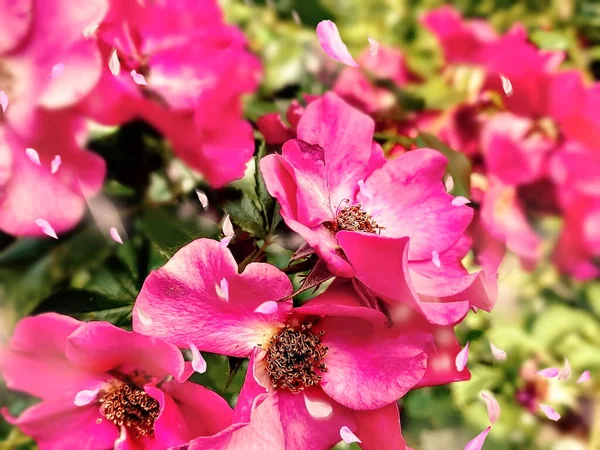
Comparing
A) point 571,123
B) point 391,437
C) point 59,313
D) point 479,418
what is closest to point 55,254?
point 59,313

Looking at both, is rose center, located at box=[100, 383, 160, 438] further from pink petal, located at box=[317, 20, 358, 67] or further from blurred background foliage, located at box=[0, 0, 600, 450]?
pink petal, located at box=[317, 20, 358, 67]

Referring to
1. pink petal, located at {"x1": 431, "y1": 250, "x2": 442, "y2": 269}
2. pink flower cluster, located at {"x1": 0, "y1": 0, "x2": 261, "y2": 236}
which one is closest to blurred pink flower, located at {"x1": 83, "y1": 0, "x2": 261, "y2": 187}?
pink flower cluster, located at {"x1": 0, "y1": 0, "x2": 261, "y2": 236}

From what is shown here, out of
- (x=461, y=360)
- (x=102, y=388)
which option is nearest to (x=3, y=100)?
(x=102, y=388)

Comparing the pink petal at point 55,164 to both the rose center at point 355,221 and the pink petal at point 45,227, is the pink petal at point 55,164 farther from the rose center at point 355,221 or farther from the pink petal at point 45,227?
the rose center at point 355,221

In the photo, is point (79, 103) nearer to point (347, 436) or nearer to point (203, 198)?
point (203, 198)

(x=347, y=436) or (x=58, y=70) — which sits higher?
(x=58, y=70)

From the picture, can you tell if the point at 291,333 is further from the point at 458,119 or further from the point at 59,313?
the point at 458,119
